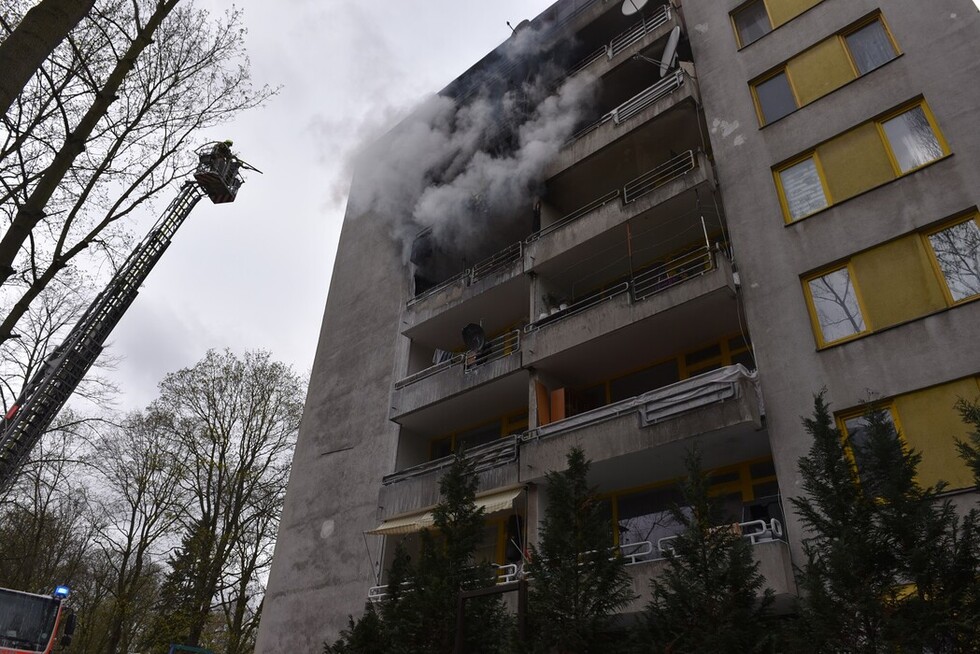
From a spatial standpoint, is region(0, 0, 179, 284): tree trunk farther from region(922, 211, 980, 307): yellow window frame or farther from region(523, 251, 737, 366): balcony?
region(922, 211, 980, 307): yellow window frame

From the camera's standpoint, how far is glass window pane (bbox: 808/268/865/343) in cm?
1166

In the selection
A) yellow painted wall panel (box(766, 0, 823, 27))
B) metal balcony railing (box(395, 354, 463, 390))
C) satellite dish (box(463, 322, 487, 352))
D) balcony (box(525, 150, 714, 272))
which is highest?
yellow painted wall panel (box(766, 0, 823, 27))

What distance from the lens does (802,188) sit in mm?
13438

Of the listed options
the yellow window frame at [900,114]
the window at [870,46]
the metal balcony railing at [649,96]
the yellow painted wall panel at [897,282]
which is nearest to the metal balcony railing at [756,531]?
the yellow painted wall panel at [897,282]

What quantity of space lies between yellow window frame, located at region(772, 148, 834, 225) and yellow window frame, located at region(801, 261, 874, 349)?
122cm

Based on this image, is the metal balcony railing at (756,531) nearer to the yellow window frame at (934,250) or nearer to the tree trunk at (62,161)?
the yellow window frame at (934,250)

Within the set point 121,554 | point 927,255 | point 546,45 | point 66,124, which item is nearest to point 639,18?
point 546,45

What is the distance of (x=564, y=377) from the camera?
1664cm

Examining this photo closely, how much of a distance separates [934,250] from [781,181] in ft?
11.1

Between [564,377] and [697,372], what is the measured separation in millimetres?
3286

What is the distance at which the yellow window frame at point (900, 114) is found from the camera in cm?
1187

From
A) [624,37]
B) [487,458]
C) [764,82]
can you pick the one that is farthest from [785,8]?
[487,458]

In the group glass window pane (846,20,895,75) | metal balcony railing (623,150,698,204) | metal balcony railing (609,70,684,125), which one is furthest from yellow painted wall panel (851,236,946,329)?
metal balcony railing (609,70,684,125)

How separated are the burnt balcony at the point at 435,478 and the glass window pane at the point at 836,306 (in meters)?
6.80
